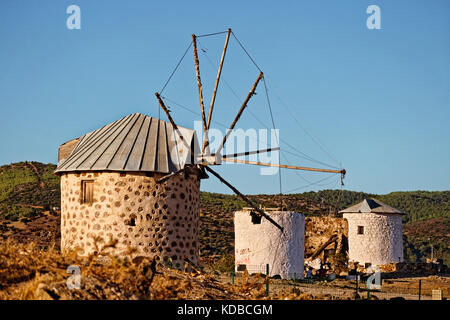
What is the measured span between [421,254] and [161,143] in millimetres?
38150

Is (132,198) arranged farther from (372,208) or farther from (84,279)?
(372,208)

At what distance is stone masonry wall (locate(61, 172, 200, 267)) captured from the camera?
52.9 feet

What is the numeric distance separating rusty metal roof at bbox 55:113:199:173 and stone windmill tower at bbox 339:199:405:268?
16442 mm

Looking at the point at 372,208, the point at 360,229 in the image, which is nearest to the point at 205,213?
the point at 360,229

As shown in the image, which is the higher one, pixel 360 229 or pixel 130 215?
pixel 130 215

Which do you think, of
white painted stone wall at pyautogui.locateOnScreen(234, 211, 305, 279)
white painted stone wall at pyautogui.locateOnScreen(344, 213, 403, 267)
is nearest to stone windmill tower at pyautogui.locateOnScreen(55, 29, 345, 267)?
white painted stone wall at pyautogui.locateOnScreen(234, 211, 305, 279)

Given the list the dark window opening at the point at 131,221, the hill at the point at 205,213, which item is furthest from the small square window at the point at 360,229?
the dark window opening at the point at 131,221

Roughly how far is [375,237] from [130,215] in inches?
737

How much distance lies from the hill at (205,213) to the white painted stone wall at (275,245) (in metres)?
9.00

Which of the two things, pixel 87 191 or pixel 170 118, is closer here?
pixel 87 191

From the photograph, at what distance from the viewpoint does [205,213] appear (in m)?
46.2

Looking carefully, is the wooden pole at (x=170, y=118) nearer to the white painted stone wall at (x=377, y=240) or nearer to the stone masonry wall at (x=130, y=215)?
the stone masonry wall at (x=130, y=215)
